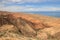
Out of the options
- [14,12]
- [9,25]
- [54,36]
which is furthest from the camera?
[14,12]

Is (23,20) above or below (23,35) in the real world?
above

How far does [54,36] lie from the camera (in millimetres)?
3691

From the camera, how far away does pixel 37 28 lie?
3.91m

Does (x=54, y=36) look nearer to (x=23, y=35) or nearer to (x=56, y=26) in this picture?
(x=56, y=26)

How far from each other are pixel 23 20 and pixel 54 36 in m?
0.76

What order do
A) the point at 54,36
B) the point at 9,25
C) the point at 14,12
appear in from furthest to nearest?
the point at 14,12, the point at 9,25, the point at 54,36

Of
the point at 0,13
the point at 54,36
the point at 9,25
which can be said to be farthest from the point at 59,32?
the point at 0,13

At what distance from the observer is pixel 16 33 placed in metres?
3.77

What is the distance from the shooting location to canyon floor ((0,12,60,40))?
3688mm

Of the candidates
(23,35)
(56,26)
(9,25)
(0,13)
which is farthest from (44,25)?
(0,13)

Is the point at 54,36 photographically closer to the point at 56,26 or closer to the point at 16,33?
the point at 56,26

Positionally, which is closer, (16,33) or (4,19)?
(16,33)

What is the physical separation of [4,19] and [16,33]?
488 mm

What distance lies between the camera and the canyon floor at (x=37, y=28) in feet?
12.1
